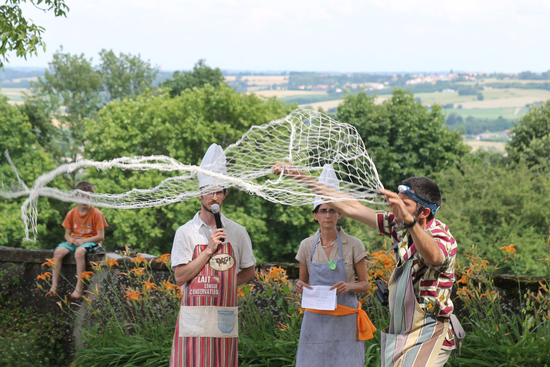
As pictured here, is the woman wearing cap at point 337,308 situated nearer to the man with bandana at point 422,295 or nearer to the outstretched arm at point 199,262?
the man with bandana at point 422,295

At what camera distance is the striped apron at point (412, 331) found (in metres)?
3.07

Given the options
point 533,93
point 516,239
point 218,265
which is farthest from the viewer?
point 533,93

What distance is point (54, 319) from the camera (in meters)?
6.13

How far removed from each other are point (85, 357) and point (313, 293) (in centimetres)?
272

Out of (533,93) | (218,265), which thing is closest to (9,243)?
(218,265)

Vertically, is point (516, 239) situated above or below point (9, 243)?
above

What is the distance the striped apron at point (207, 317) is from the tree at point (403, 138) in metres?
30.6

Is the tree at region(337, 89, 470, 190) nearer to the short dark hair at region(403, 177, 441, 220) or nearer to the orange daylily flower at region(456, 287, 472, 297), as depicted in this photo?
the orange daylily flower at region(456, 287, 472, 297)

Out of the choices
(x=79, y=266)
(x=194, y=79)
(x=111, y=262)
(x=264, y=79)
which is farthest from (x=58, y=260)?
(x=264, y=79)

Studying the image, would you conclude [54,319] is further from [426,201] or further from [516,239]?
[516,239]

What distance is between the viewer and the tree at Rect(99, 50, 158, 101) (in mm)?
52281

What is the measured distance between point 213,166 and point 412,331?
5.35ft

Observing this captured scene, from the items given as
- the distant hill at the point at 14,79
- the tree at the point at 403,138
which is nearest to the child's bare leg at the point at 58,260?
the tree at the point at 403,138

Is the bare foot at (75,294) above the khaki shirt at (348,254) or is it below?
below
